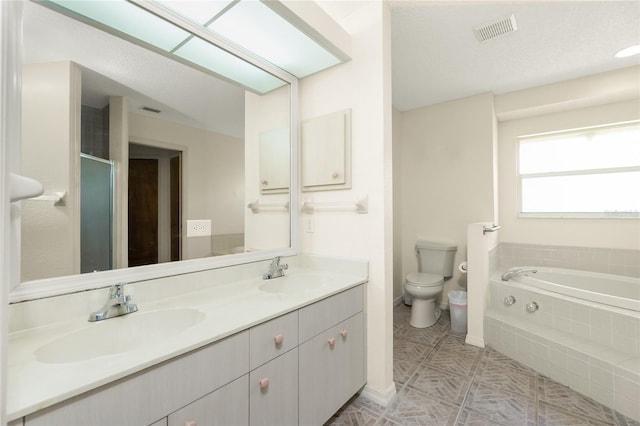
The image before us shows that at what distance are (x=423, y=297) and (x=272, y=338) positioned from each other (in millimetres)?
2051

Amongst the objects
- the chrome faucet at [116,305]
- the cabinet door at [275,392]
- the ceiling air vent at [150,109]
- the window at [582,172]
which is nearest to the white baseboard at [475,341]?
the window at [582,172]

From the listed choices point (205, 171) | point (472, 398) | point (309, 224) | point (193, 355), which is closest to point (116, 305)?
point (193, 355)

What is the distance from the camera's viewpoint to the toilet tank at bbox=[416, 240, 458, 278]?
3.09m

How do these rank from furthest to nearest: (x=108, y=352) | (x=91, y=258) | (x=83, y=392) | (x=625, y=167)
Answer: (x=625, y=167) → (x=91, y=258) → (x=108, y=352) → (x=83, y=392)

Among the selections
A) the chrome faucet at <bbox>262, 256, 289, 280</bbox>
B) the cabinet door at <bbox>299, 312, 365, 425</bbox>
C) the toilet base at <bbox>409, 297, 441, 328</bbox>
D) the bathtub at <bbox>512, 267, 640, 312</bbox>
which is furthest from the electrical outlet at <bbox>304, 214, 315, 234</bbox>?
the bathtub at <bbox>512, 267, 640, 312</bbox>

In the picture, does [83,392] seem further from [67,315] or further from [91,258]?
[91,258]

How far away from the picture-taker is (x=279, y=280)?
1681 millimetres

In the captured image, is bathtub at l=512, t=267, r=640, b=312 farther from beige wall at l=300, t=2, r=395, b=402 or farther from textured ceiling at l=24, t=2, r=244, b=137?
textured ceiling at l=24, t=2, r=244, b=137

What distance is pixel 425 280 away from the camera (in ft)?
9.17

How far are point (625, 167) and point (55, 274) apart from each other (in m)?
4.55

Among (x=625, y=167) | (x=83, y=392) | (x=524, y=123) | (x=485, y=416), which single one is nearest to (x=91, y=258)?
(x=83, y=392)

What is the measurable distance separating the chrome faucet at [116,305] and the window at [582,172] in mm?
3919

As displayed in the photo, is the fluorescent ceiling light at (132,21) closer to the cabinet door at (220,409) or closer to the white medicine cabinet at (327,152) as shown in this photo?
the white medicine cabinet at (327,152)

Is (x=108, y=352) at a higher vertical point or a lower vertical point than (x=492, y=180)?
lower
